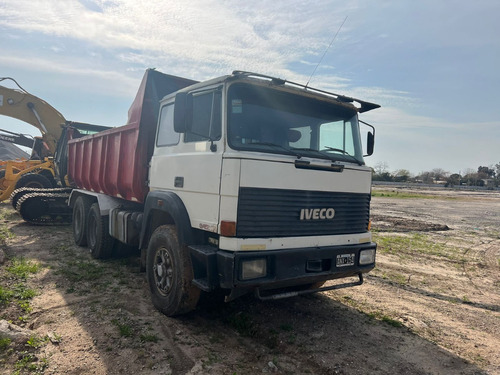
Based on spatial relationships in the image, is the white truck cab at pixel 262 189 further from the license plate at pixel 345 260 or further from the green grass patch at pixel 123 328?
the green grass patch at pixel 123 328

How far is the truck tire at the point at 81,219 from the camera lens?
7926 mm

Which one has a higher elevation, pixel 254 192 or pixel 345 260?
pixel 254 192

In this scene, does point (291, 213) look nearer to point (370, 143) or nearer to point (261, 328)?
point (261, 328)

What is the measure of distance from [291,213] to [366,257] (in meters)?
1.31

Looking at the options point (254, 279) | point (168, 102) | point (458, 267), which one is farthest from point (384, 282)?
point (168, 102)

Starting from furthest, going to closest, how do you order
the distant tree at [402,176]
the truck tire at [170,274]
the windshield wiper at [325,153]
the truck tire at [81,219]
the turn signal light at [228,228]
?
the distant tree at [402,176] < the truck tire at [81,219] < the windshield wiper at [325,153] < the truck tire at [170,274] < the turn signal light at [228,228]

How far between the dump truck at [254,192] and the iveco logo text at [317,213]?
0.04ft

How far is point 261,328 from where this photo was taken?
4.32 m

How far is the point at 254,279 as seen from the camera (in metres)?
3.68

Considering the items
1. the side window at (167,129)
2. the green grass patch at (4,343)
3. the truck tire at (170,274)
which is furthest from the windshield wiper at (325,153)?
the green grass patch at (4,343)

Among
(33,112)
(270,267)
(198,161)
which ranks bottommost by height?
(270,267)

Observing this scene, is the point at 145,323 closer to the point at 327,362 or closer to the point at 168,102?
the point at 327,362

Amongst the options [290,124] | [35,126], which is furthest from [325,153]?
[35,126]

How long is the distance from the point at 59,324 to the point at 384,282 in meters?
5.00
